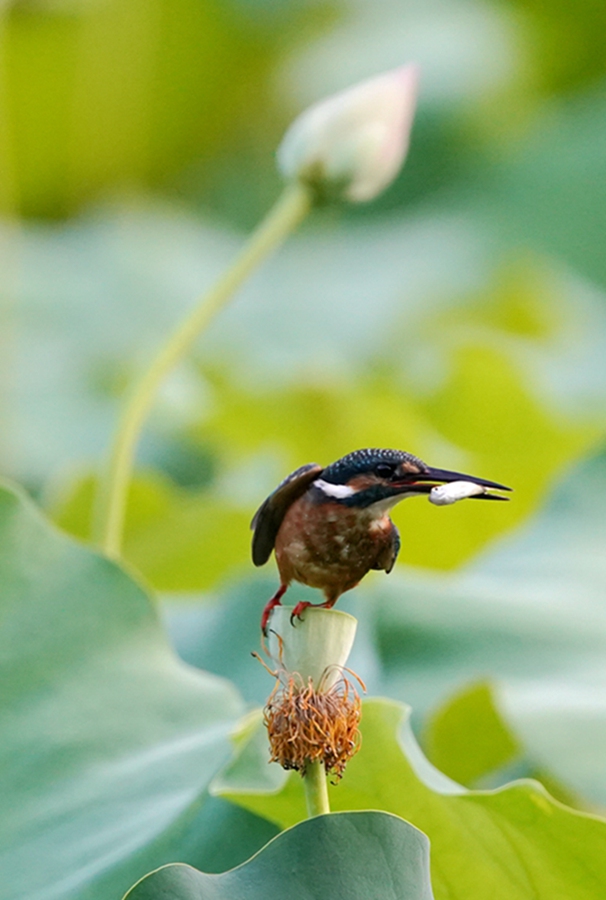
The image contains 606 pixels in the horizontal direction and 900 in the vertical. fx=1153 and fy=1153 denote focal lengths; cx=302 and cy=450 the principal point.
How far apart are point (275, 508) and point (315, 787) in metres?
0.10

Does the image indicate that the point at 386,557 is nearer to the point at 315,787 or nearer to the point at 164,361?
the point at 315,787

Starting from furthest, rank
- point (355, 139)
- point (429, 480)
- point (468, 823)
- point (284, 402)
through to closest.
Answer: point (284, 402)
point (355, 139)
point (468, 823)
point (429, 480)

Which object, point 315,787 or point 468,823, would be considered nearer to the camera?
point 315,787

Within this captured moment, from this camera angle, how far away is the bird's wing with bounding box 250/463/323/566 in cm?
37

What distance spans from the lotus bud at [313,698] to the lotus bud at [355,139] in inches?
17.4

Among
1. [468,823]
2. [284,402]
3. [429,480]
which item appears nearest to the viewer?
[429,480]

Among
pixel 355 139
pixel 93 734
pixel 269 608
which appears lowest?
pixel 93 734

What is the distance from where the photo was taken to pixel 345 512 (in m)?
0.35

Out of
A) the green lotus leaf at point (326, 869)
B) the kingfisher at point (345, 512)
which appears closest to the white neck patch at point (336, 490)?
the kingfisher at point (345, 512)

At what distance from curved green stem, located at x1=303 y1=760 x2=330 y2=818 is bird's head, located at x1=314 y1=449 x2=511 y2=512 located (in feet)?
0.29

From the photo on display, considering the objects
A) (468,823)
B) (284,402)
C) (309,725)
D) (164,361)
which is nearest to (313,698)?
(309,725)

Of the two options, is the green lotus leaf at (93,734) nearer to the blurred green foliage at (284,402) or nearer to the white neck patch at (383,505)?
the blurred green foliage at (284,402)

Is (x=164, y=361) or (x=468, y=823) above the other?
(x=164, y=361)

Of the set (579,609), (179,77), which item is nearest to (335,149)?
(579,609)
